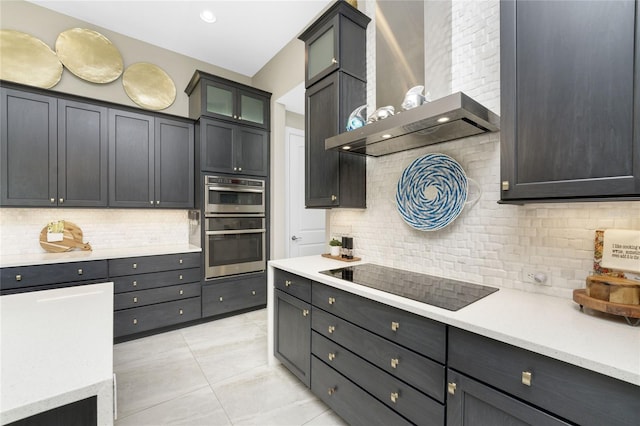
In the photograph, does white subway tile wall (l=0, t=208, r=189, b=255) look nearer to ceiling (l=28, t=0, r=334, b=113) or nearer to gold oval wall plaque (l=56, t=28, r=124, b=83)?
gold oval wall plaque (l=56, t=28, r=124, b=83)

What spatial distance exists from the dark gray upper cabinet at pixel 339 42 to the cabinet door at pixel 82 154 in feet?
7.68

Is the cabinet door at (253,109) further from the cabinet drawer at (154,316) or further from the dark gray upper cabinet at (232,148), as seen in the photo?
the cabinet drawer at (154,316)

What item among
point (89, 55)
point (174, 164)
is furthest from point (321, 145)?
point (89, 55)

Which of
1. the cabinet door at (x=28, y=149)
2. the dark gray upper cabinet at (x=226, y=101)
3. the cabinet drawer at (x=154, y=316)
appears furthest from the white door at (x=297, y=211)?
the cabinet door at (x=28, y=149)

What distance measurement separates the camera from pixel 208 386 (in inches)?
83.2

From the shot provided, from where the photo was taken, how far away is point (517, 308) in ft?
3.94

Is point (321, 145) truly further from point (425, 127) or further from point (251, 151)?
point (251, 151)

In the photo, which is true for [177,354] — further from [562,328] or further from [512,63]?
[512,63]

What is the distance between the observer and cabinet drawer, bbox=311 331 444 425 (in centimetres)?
121

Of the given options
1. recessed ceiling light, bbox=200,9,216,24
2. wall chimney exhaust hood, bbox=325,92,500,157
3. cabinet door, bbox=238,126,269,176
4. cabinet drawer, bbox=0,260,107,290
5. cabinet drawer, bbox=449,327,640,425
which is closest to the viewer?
cabinet drawer, bbox=449,327,640,425

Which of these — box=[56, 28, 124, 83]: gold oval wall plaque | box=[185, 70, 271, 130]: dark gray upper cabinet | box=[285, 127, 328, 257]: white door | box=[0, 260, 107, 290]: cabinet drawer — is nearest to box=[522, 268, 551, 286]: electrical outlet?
box=[285, 127, 328, 257]: white door

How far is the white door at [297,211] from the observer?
406cm

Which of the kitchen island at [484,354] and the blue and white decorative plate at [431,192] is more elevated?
the blue and white decorative plate at [431,192]

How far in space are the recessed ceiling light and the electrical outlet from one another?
362cm
